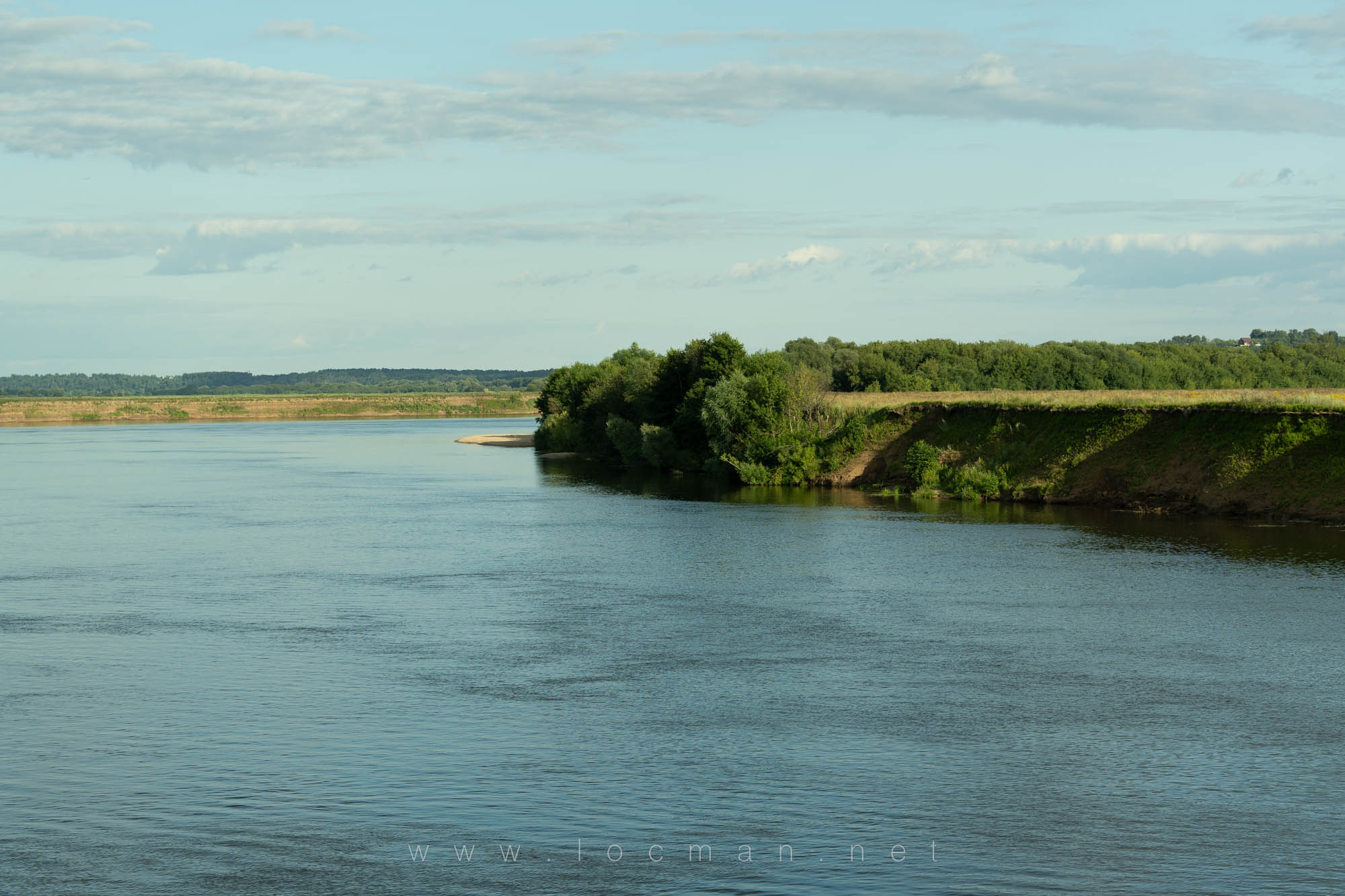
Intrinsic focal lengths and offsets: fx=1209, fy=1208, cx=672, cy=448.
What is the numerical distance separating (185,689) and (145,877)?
9699 mm

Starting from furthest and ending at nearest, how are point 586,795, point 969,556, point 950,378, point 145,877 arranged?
point 950,378
point 969,556
point 586,795
point 145,877

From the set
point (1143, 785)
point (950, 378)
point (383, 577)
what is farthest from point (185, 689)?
point (950, 378)

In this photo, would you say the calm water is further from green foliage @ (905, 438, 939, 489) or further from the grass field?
green foliage @ (905, 438, 939, 489)

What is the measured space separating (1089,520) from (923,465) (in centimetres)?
1632

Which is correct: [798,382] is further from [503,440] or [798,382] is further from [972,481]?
[503,440]

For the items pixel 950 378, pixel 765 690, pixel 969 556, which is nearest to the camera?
pixel 765 690

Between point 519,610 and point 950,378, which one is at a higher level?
point 950,378

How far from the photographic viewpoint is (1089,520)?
181 ft

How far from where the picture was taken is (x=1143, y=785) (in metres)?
18.2

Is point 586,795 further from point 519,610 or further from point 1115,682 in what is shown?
point 519,610

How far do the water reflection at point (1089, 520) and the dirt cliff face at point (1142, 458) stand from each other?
1334 millimetres

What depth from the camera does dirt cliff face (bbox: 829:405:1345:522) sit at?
54.2m

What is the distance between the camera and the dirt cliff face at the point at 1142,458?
2132 inches

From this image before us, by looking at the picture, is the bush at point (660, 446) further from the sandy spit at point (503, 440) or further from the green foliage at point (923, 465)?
the sandy spit at point (503, 440)
